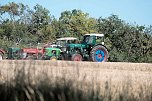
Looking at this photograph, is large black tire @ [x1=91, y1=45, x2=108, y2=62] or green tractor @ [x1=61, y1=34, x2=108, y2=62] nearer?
large black tire @ [x1=91, y1=45, x2=108, y2=62]

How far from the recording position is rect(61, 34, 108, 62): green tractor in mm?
26906

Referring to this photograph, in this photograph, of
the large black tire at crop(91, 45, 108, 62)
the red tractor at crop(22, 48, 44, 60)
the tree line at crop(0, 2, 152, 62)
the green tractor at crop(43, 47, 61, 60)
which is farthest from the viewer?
the tree line at crop(0, 2, 152, 62)

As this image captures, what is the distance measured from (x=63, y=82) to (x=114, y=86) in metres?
0.65

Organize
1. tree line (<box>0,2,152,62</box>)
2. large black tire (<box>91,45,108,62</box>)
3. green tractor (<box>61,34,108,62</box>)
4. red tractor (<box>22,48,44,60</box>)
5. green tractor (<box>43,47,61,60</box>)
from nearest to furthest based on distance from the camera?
1. large black tire (<box>91,45,108,62</box>)
2. green tractor (<box>61,34,108,62</box>)
3. red tractor (<box>22,48,44,60</box>)
4. green tractor (<box>43,47,61,60</box>)
5. tree line (<box>0,2,152,62</box>)

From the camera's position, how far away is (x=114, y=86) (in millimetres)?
3518

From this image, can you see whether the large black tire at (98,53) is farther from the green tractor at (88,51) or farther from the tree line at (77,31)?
the tree line at (77,31)

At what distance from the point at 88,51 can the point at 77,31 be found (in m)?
42.6

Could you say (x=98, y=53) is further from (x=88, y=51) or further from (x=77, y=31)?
A: (x=77, y=31)

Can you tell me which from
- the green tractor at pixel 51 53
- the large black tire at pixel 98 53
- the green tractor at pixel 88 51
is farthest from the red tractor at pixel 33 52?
the large black tire at pixel 98 53

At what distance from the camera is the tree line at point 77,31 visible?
37.9m

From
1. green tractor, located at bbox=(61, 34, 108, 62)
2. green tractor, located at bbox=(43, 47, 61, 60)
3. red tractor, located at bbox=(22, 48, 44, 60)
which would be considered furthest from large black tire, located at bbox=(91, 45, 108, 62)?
red tractor, located at bbox=(22, 48, 44, 60)

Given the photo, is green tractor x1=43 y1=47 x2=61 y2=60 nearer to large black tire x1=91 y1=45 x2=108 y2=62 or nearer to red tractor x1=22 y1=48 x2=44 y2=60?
red tractor x1=22 y1=48 x2=44 y2=60

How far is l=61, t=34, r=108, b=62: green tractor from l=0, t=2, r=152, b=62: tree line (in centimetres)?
700

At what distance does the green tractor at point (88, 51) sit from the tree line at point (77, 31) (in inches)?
275
